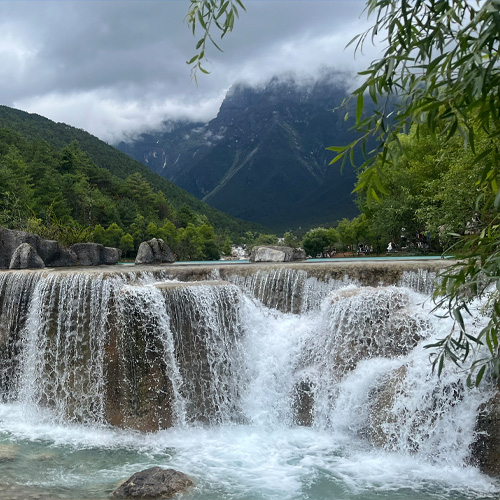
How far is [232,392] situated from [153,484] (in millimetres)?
3466

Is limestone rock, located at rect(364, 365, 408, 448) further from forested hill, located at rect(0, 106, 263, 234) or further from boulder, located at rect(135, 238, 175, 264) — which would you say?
forested hill, located at rect(0, 106, 263, 234)

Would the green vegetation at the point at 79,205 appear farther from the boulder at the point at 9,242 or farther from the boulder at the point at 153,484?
the boulder at the point at 153,484

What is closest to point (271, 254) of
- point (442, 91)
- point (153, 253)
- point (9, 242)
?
point (153, 253)

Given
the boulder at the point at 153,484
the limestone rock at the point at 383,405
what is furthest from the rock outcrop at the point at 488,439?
the boulder at the point at 153,484

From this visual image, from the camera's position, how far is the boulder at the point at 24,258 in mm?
15758

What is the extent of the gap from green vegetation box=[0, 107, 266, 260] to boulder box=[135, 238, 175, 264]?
4.58 metres

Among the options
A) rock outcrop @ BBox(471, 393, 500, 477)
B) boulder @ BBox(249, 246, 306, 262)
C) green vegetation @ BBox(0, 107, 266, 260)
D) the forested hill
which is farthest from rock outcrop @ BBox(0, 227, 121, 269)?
the forested hill

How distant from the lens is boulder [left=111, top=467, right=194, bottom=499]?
20.2 feet

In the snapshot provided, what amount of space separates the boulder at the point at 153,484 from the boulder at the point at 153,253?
45.6 feet

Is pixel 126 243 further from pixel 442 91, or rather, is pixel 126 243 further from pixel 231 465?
pixel 442 91

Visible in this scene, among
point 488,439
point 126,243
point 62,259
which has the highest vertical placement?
point 126,243

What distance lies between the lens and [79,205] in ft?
127

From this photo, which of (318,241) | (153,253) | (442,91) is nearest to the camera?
(442,91)

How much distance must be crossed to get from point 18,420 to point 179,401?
3136mm
